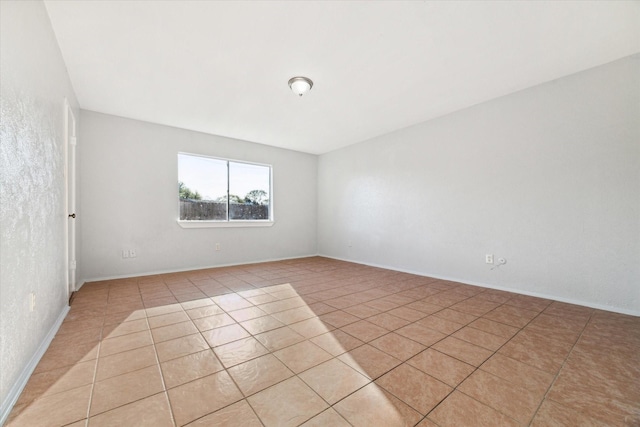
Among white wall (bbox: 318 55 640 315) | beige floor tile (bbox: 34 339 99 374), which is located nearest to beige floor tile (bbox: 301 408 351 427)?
beige floor tile (bbox: 34 339 99 374)

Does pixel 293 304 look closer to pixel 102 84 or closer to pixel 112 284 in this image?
Answer: pixel 112 284

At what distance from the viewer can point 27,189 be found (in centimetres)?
159

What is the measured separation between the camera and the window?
4.60 m

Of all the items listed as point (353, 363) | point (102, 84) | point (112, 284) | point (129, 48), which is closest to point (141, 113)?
point (102, 84)

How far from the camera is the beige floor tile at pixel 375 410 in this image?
120 cm

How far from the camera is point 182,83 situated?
3.00 metres

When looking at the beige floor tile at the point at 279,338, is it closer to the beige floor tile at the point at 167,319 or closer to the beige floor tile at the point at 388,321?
the beige floor tile at the point at 388,321

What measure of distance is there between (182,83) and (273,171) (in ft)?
9.11

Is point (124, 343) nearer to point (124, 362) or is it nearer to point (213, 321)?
point (124, 362)

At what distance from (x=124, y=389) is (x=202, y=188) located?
3.81 meters

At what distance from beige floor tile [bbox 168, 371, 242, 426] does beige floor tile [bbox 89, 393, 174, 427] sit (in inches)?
1.6

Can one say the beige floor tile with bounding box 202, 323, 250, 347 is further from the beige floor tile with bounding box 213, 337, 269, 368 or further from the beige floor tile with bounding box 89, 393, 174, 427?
the beige floor tile with bounding box 89, 393, 174, 427

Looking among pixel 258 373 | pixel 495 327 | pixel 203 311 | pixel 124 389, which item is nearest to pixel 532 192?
pixel 495 327

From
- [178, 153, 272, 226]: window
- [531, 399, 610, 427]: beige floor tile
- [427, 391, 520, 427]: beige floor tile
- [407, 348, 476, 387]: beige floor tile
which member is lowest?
[531, 399, 610, 427]: beige floor tile
